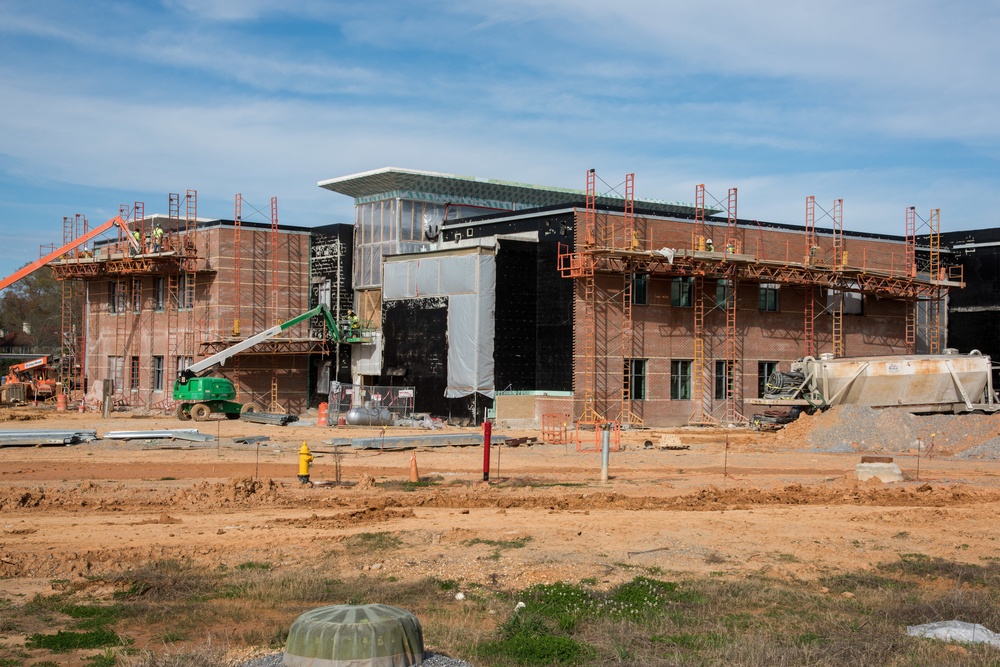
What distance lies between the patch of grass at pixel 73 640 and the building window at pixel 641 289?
36315 mm

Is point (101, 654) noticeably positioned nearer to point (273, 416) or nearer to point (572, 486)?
point (572, 486)

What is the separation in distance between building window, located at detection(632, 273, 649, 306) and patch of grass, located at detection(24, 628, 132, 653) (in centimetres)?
3631

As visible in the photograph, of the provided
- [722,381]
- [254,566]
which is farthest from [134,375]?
[254,566]

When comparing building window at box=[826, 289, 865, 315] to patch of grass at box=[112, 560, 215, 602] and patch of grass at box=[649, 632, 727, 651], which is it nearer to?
patch of grass at box=[112, 560, 215, 602]

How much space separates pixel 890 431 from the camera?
3650cm

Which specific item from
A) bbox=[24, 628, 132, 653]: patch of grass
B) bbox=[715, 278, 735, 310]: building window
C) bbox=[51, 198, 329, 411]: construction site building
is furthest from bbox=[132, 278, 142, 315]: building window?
bbox=[24, 628, 132, 653]: patch of grass

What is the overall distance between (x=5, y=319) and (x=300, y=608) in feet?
399

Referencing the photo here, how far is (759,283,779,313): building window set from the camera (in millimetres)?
49469

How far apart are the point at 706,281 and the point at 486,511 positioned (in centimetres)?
2943

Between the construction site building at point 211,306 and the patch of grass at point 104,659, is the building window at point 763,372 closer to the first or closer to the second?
the construction site building at point 211,306

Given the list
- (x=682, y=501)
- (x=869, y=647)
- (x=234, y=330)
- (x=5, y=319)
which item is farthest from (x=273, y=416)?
(x=5, y=319)

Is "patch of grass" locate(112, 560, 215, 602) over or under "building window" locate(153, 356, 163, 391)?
under

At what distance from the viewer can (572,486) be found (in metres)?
24.5

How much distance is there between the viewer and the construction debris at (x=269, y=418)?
44094mm
